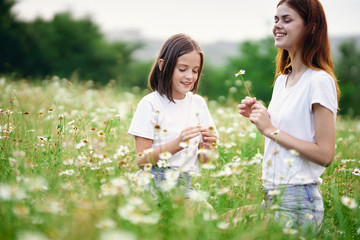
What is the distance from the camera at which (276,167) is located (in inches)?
81.0

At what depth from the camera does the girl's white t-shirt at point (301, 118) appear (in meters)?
1.92

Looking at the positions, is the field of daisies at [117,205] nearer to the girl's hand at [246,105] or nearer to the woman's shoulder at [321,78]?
the girl's hand at [246,105]

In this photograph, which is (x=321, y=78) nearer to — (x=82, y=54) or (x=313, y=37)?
(x=313, y=37)

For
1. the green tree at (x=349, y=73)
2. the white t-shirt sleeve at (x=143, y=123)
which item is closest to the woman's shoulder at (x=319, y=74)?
the white t-shirt sleeve at (x=143, y=123)

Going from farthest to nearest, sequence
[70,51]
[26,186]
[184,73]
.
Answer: [70,51] < [184,73] < [26,186]

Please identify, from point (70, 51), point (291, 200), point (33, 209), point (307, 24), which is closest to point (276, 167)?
point (291, 200)

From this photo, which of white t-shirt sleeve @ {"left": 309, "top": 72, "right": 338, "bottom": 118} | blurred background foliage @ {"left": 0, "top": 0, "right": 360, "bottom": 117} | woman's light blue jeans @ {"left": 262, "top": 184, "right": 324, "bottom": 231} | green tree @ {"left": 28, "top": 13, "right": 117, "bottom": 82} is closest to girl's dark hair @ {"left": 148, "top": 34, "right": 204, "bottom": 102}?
white t-shirt sleeve @ {"left": 309, "top": 72, "right": 338, "bottom": 118}

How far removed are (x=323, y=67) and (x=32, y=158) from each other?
2.14 metres

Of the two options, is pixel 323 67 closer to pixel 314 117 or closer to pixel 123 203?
pixel 314 117

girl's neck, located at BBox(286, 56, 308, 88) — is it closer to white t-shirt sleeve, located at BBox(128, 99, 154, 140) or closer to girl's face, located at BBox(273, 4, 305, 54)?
girl's face, located at BBox(273, 4, 305, 54)

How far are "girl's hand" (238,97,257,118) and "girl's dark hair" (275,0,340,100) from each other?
41 cm

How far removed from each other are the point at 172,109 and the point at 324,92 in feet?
3.44

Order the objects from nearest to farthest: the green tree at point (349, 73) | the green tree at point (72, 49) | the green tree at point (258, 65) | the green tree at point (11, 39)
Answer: the green tree at point (11, 39) → the green tree at point (72, 49) → the green tree at point (258, 65) → the green tree at point (349, 73)

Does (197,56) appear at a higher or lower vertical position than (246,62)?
lower
